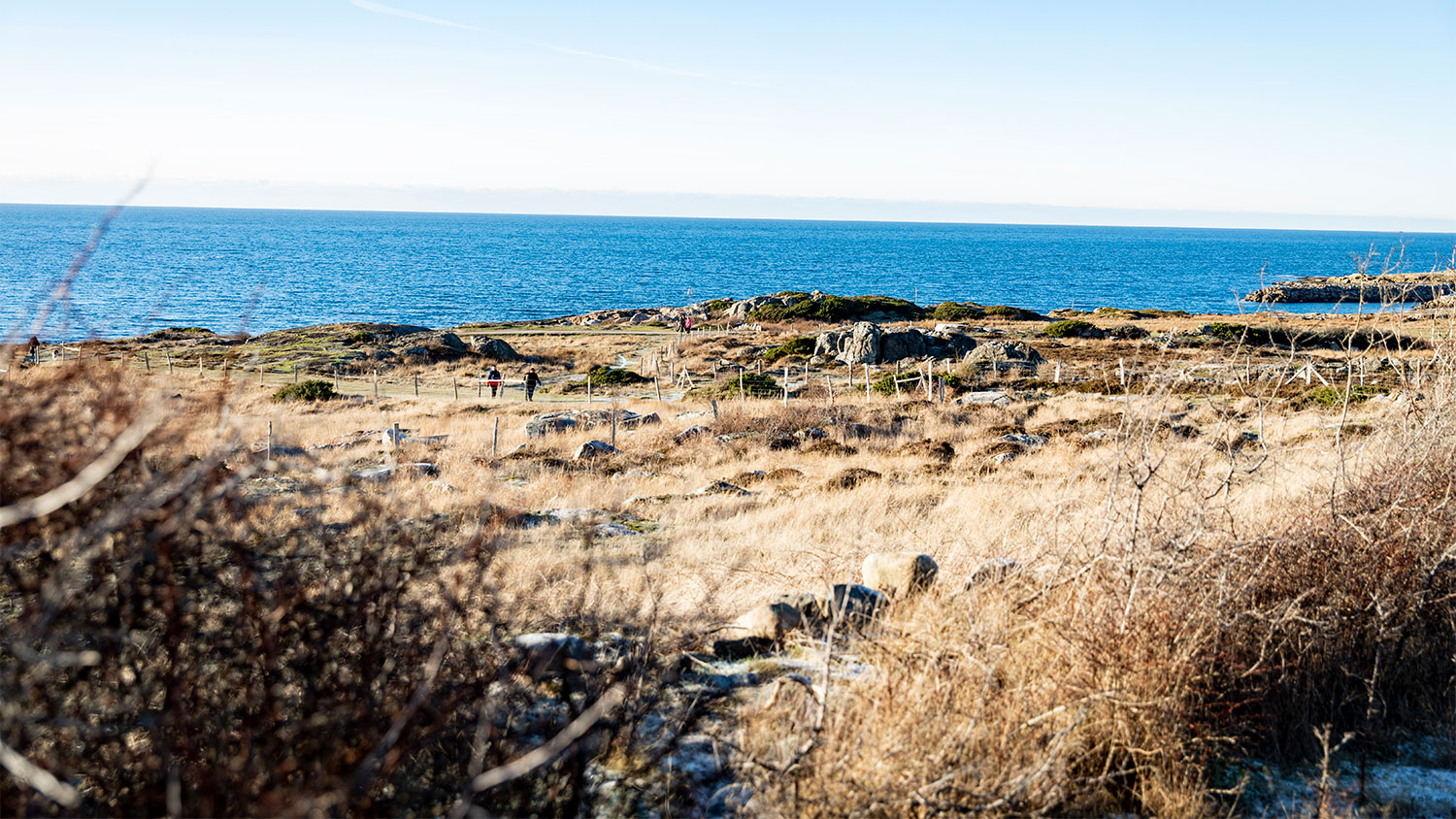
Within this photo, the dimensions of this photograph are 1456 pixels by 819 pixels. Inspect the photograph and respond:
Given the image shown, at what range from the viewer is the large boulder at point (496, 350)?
4269cm

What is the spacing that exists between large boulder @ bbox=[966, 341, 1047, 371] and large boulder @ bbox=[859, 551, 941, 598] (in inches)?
1123

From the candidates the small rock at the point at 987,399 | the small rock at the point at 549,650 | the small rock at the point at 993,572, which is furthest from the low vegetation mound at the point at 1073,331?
the small rock at the point at 549,650

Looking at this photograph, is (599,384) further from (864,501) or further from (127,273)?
(127,273)

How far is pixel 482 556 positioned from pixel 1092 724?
327 centimetres

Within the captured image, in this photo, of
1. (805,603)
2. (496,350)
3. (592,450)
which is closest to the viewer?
(805,603)

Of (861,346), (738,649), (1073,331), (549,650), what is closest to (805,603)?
(738,649)

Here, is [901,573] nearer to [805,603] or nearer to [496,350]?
[805,603]

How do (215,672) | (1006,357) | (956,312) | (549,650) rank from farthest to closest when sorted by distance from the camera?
(956,312), (1006,357), (549,650), (215,672)

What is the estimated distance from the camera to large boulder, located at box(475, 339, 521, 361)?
42.7 metres

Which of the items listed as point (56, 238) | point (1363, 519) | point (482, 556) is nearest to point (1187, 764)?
point (1363, 519)

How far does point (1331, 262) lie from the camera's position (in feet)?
558

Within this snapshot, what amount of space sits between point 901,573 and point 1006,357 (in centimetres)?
3053

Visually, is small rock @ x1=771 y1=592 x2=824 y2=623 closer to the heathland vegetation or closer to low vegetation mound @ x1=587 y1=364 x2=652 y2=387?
the heathland vegetation

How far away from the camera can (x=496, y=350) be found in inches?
1693
